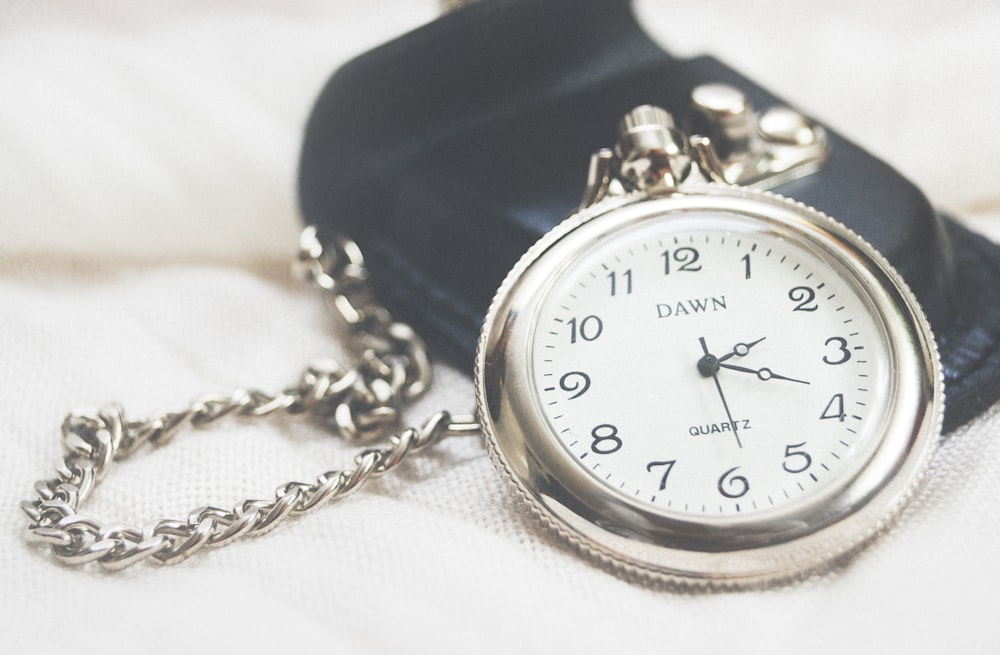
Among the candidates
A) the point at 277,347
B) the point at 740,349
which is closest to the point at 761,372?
the point at 740,349

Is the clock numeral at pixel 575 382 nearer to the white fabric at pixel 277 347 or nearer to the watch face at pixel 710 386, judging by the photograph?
the watch face at pixel 710 386

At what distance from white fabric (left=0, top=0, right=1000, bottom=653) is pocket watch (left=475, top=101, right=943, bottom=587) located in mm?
57

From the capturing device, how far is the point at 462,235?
1055mm

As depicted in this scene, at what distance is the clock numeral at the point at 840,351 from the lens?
0.85 metres

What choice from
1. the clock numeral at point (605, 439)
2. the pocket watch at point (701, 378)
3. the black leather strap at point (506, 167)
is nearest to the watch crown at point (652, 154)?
the pocket watch at point (701, 378)

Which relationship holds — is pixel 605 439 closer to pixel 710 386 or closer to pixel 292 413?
pixel 710 386

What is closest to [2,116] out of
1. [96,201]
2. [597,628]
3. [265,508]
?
[96,201]

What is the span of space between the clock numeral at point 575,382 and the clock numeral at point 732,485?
0.13 meters

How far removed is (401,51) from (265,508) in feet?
1.70

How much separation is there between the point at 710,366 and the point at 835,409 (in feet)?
0.35

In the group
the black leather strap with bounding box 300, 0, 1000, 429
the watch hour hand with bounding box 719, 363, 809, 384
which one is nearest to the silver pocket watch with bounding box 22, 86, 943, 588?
the watch hour hand with bounding box 719, 363, 809, 384

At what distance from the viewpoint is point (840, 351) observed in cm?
86

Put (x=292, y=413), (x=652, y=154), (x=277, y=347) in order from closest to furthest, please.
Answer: (x=652, y=154) < (x=292, y=413) < (x=277, y=347)

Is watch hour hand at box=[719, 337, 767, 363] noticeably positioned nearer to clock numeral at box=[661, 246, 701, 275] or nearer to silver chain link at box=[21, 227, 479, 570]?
clock numeral at box=[661, 246, 701, 275]
